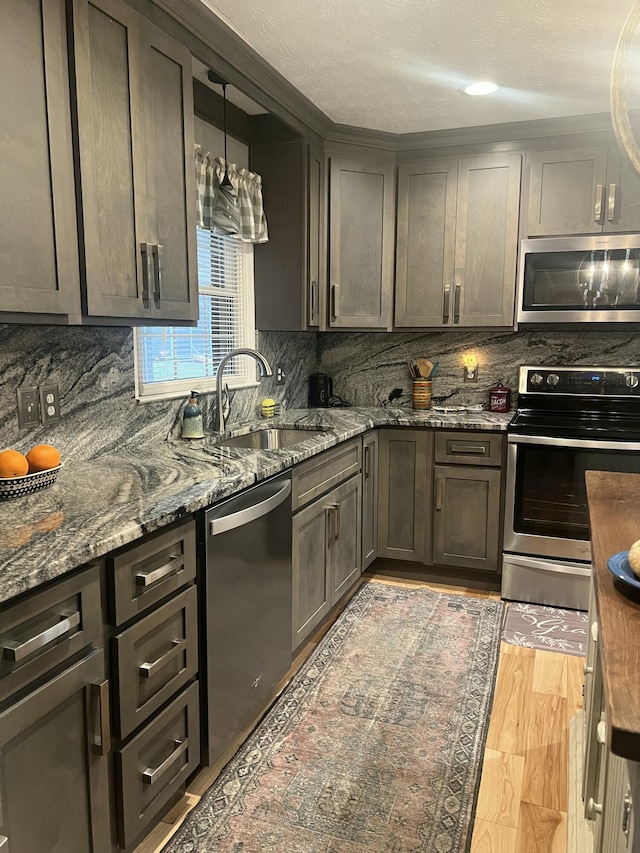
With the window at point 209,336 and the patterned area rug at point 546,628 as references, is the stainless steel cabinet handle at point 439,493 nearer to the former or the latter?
the patterned area rug at point 546,628

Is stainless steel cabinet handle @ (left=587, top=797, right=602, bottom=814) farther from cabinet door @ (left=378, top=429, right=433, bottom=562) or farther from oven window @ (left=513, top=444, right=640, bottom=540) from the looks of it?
cabinet door @ (left=378, top=429, right=433, bottom=562)

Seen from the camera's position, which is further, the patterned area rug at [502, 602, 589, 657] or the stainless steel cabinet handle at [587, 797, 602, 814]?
the patterned area rug at [502, 602, 589, 657]

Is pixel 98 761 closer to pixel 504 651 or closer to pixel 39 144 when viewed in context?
pixel 39 144

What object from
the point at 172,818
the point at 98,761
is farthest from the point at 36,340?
the point at 172,818

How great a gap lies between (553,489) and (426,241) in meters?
1.57

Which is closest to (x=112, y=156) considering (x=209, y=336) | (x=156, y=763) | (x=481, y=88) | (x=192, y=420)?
(x=192, y=420)

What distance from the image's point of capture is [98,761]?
142 cm

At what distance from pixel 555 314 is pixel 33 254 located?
2662 millimetres

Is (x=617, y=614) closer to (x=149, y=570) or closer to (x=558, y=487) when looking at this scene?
(x=149, y=570)

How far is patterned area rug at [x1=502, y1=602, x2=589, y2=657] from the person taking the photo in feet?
9.30

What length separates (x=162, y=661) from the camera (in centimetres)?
162

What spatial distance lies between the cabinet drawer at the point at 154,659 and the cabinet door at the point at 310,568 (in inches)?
30.2

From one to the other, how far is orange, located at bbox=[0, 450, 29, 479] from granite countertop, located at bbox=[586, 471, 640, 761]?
145 centimetres

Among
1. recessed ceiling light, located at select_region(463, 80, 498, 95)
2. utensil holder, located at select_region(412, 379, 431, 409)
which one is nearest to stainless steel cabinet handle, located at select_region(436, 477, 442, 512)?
utensil holder, located at select_region(412, 379, 431, 409)
